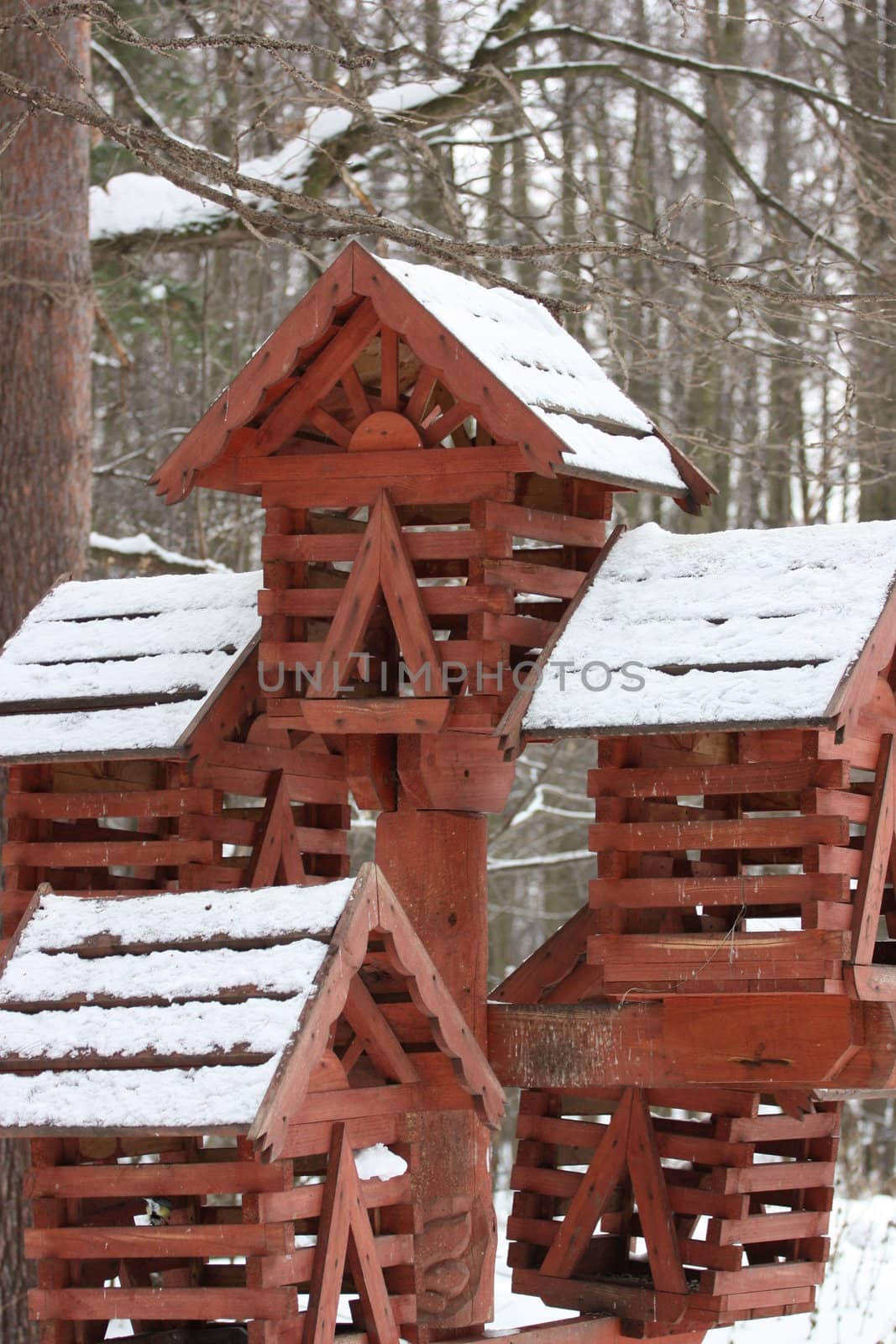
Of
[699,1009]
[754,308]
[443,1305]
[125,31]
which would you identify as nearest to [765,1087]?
[699,1009]

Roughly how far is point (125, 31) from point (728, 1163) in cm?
438

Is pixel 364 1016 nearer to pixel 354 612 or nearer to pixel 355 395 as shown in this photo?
pixel 354 612

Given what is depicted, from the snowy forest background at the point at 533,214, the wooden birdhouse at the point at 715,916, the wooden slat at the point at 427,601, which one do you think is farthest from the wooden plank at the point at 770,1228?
the snowy forest background at the point at 533,214

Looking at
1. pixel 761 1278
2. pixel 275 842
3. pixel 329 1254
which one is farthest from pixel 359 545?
pixel 761 1278

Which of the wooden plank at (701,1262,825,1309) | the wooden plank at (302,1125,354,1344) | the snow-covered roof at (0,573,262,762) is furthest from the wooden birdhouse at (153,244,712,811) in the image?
the wooden plank at (701,1262,825,1309)

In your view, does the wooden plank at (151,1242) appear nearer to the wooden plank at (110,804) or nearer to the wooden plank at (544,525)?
the wooden plank at (110,804)

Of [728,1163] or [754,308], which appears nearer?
[728,1163]

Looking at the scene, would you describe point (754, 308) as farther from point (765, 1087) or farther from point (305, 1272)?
point (305, 1272)

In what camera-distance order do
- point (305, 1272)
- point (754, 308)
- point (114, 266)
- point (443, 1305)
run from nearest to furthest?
point (305, 1272) → point (443, 1305) → point (754, 308) → point (114, 266)

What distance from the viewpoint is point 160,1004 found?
16.5 feet

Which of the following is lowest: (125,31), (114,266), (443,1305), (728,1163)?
(443,1305)

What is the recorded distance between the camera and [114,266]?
15102 millimetres

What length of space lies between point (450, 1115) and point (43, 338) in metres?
5.12

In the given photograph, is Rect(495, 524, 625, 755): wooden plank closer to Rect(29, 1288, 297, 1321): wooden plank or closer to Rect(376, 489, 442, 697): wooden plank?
Rect(376, 489, 442, 697): wooden plank
